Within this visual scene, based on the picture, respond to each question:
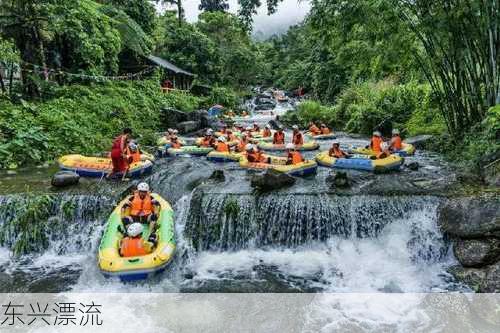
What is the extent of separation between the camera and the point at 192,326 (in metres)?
6.25

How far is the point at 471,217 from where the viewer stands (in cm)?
744

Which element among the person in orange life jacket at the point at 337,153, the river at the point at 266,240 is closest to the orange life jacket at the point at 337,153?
the person in orange life jacket at the point at 337,153

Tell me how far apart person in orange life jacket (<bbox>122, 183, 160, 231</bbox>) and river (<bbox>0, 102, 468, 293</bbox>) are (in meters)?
0.88

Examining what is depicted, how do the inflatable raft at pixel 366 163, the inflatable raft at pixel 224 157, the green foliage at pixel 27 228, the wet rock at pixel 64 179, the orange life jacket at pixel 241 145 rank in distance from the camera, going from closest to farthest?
1. the green foliage at pixel 27 228
2. the wet rock at pixel 64 179
3. the inflatable raft at pixel 366 163
4. the inflatable raft at pixel 224 157
5. the orange life jacket at pixel 241 145

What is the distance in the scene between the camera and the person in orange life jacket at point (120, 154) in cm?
1110

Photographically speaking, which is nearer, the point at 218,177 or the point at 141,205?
the point at 141,205

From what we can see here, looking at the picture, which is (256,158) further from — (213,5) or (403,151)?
(213,5)

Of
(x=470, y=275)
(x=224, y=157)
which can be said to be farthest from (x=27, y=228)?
(x=470, y=275)

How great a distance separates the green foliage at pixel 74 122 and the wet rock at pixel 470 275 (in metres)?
12.1

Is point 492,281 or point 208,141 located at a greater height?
point 208,141

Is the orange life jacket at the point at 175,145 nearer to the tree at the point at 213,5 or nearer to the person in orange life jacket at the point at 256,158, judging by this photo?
the person in orange life jacket at the point at 256,158

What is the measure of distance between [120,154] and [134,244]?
433 cm

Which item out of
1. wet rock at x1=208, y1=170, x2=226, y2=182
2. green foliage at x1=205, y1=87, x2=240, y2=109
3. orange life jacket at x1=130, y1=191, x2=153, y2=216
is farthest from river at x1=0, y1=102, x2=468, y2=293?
A: green foliage at x1=205, y1=87, x2=240, y2=109

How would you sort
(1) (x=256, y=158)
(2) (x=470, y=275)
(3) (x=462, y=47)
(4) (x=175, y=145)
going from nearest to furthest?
1. (2) (x=470, y=275)
2. (3) (x=462, y=47)
3. (1) (x=256, y=158)
4. (4) (x=175, y=145)
